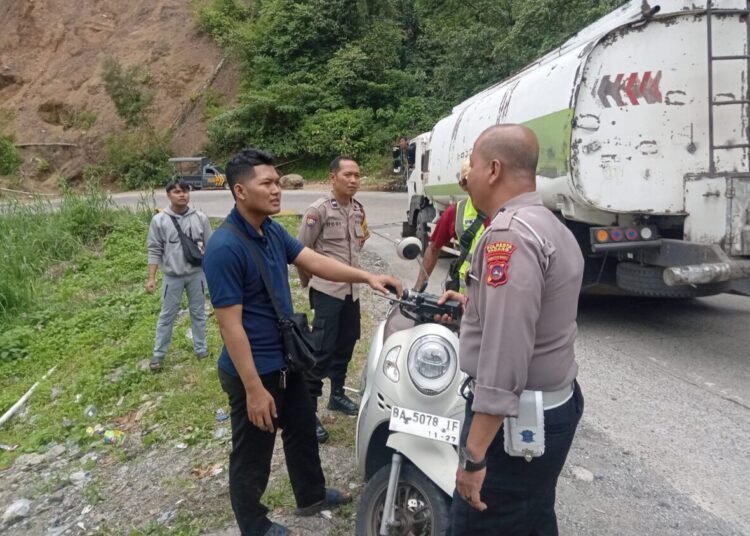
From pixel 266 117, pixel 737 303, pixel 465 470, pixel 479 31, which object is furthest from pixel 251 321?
pixel 266 117

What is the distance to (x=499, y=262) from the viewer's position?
168 centimetres

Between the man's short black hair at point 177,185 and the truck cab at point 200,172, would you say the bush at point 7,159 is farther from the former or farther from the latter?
the man's short black hair at point 177,185

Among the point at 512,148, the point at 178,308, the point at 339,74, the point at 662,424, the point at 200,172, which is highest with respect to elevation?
the point at 339,74

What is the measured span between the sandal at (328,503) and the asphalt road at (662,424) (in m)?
1.12

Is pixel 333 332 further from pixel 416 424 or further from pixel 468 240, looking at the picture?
pixel 416 424

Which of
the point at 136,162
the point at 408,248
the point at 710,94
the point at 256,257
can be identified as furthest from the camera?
the point at 136,162

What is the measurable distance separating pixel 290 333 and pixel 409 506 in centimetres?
91

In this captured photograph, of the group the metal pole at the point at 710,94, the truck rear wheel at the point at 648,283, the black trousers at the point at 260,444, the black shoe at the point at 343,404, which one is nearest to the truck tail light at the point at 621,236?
the truck rear wheel at the point at 648,283

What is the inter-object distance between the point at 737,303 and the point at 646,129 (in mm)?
2958

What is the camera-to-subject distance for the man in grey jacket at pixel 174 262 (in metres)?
5.65

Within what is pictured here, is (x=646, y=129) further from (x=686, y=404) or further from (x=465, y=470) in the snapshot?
(x=465, y=470)

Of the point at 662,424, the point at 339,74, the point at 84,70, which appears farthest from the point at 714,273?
the point at 84,70

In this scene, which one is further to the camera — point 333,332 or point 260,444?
point 333,332

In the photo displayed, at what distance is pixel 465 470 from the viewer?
70.4 inches
